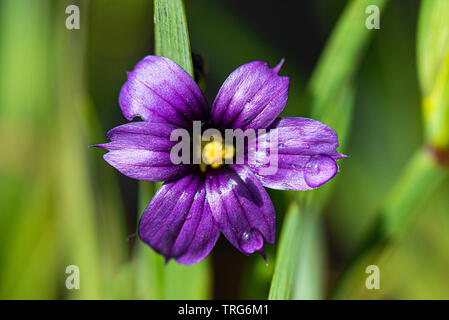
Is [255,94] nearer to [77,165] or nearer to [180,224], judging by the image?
[180,224]

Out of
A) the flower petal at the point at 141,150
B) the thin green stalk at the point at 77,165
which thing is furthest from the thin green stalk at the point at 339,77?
the thin green stalk at the point at 77,165

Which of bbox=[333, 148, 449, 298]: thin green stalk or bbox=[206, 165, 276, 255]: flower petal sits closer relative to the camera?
bbox=[206, 165, 276, 255]: flower petal

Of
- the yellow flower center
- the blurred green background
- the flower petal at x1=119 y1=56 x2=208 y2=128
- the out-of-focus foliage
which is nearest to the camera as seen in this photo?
the flower petal at x1=119 y1=56 x2=208 y2=128

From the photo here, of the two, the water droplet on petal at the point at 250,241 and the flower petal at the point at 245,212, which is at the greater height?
the flower petal at the point at 245,212

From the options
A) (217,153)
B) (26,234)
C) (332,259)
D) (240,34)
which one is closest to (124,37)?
(240,34)

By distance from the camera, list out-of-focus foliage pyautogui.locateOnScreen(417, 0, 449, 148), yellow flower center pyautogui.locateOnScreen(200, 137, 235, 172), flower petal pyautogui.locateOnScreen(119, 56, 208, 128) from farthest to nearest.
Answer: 1. out-of-focus foliage pyautogui.locateOnScreen(417, 0, 449, 148)
2. yellow flower center pyautogui.locateOnScreen(200, 137, 235, 172)
3. flower petal pyautogui.locateOnScreen(119, 56, 208, 128)

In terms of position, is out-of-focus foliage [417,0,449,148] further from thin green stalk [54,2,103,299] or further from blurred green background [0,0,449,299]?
thin green stalk [54,2,103,299]

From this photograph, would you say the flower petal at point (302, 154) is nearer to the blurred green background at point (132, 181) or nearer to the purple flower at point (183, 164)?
the purple flower at point (183, 164)

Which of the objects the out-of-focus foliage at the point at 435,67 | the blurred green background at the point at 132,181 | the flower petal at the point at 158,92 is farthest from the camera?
the blurred green background at the point at 132,181

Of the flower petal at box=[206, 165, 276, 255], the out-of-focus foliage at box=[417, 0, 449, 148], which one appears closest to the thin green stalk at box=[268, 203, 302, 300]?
the flower petal at box=[206, 165, 276, 255]
